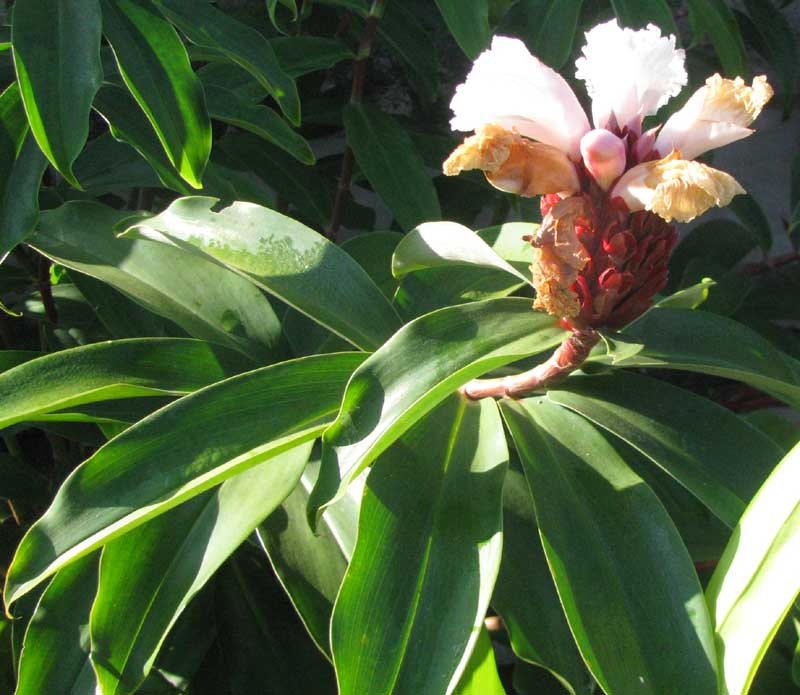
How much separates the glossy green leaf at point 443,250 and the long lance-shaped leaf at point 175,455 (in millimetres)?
110

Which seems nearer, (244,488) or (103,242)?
(244,488)

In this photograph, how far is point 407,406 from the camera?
1.85 feet

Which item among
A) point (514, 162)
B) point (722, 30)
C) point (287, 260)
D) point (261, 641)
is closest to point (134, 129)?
point (287, 260)

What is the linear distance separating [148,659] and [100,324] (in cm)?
54

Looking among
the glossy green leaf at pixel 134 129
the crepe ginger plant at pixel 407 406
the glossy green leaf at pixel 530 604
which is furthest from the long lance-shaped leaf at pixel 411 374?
the glossy green leaf at pixel 134 129

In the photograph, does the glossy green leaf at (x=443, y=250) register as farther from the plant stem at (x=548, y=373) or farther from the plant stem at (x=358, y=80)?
the plant stem at (x=358, y=80)

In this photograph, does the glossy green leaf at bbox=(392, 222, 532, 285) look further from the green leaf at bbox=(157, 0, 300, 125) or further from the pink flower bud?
the green leaf at bbox=(157, 0, 300, 125)

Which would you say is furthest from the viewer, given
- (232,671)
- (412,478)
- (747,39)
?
(747,39)

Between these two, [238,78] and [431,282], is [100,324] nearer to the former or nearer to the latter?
[238,78]

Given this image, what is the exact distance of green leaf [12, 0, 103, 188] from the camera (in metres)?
0.67

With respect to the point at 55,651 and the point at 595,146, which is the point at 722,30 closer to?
the point at 595,146

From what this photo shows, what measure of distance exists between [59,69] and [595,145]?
1.38 ft

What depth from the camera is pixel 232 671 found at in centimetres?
98

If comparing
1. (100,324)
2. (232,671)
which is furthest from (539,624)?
(100,324)
